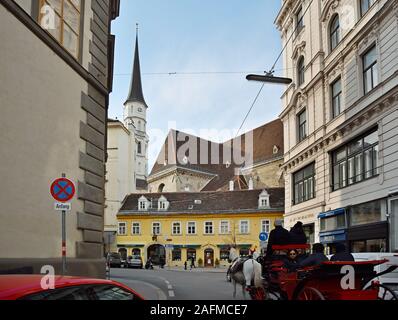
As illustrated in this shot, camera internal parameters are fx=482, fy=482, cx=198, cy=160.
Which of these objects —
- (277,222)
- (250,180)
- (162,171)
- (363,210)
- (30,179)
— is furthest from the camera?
(162,171)

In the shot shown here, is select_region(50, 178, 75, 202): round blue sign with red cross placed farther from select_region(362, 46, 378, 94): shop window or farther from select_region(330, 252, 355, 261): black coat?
select_region(362, 46, 378, 94): shop window

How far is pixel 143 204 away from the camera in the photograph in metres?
61.2

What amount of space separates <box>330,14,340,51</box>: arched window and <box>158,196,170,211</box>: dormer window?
3669 centimetres

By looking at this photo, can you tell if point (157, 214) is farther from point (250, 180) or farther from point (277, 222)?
point (277, 222)

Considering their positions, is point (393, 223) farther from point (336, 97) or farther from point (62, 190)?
point (62, 190)

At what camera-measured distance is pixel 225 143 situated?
8581 centimetres

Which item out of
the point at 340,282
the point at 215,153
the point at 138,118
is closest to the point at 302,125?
the point at 340,282

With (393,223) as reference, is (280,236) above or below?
above

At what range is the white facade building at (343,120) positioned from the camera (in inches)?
790

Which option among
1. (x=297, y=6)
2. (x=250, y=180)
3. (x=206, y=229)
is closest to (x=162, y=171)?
(x=250, y=180)

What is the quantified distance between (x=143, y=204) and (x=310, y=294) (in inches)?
2153

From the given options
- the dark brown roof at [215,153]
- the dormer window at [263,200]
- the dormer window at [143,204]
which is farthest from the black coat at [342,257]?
the dark brown roof at [215,153]

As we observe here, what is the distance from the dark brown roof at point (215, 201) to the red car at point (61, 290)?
52.2 meters

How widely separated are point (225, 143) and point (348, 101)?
201 ft
